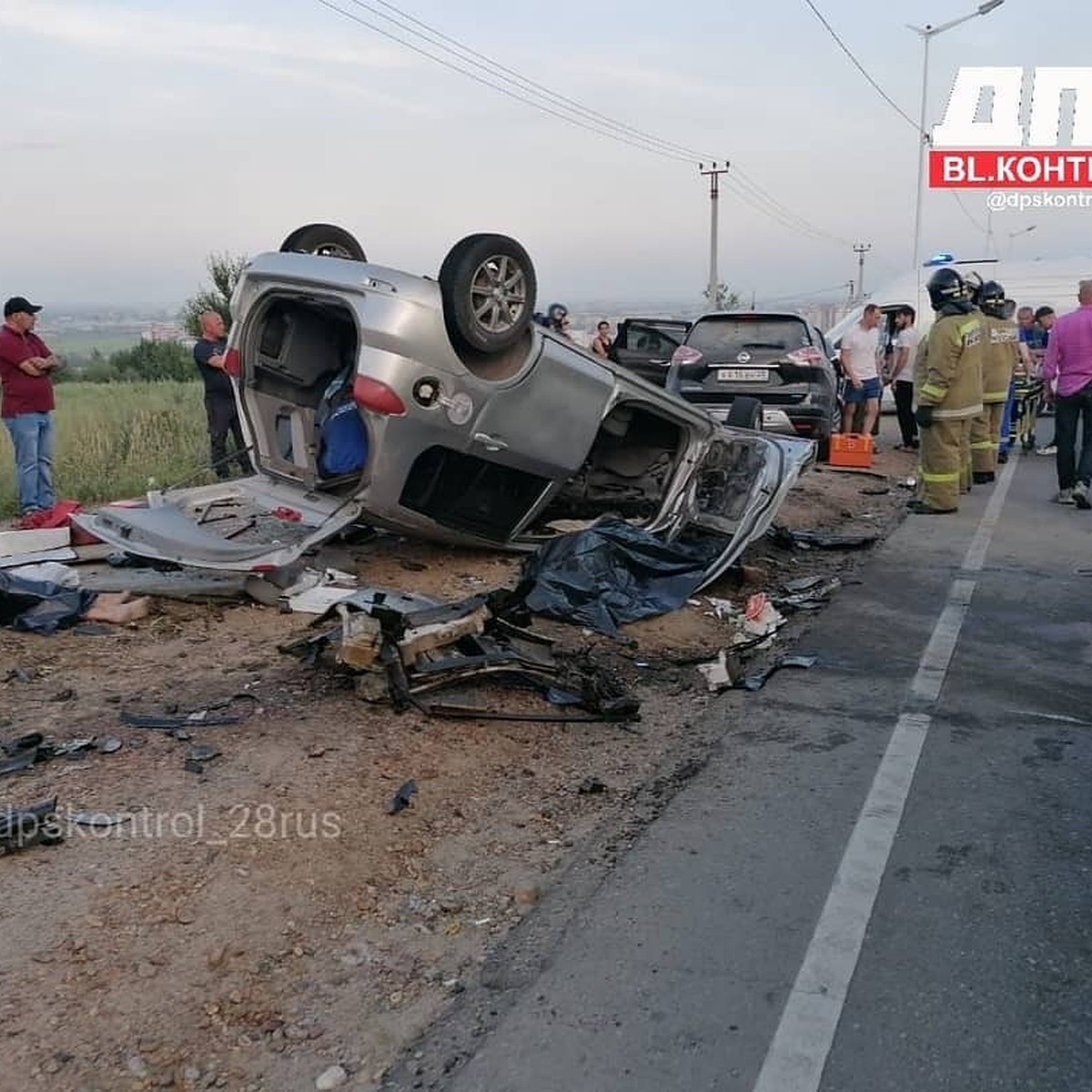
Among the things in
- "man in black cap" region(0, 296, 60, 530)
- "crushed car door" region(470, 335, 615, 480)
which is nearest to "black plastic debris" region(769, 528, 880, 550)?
"crushed car door" region(470, 335, 615, 480)

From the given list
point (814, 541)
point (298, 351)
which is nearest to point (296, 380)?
point (298, 351)

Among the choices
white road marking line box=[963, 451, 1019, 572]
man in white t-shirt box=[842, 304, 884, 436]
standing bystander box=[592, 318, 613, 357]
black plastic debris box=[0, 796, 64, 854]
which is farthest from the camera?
standing bystander box=[592, 318, 613, 357]

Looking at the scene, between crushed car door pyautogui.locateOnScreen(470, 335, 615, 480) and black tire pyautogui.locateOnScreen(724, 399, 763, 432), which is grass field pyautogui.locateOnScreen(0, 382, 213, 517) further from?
black tire pyautogui.locateOnScreen(724, 399, 763, 432)

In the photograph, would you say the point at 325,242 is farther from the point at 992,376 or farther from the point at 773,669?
the point at 992,376

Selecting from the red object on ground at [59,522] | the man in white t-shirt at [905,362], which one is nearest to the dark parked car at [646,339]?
the man in white t-shirt at [905,362]

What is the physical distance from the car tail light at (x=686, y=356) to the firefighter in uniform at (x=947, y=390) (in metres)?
2.74

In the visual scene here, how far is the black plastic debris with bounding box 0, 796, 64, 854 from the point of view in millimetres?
3346

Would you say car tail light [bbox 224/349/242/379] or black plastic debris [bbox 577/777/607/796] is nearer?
black plastic debris [bbox 577/777/607/796]

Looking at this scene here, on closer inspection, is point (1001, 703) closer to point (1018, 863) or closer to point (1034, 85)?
point (1018, 863)

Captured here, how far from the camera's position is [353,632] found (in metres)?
4.38

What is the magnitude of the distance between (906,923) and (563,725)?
69.9 inches

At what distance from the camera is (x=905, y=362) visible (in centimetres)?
1388

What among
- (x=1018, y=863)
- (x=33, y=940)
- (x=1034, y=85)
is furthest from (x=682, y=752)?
(x=1034, y=85)

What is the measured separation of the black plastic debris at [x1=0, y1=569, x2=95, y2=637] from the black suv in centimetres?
722
